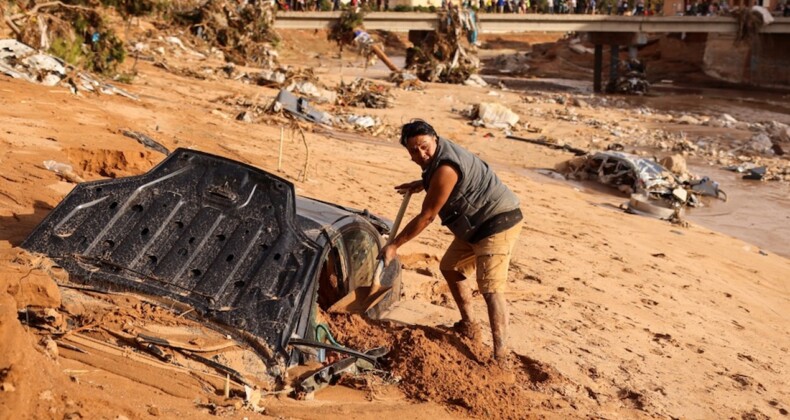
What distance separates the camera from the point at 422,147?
19.9 feet

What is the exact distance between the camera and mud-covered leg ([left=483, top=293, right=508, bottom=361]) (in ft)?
21.1

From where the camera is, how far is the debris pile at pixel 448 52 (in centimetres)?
3712

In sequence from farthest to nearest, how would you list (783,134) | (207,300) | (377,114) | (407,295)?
(783,134)
(377,114)
(407,295)
(207,300)

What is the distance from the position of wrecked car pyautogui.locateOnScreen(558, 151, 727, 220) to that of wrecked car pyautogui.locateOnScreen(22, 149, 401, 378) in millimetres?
12494

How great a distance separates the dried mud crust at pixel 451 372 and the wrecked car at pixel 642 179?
36.5 feet

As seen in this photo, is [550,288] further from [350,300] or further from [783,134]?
[783,134]

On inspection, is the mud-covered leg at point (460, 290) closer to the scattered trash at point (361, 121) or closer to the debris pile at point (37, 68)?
the debris pile at point (37, 68)

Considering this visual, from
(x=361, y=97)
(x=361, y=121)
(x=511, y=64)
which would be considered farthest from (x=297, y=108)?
(x=511, y=64)

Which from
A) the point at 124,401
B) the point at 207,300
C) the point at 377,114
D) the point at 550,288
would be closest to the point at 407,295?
the point at 550,288

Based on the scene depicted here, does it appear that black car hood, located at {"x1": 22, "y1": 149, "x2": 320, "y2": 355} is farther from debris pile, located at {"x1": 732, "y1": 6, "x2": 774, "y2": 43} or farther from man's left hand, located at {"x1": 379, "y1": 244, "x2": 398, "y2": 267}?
debris pile, located at {"x1": 732, "y1": 6, "x2": 774, "y2": 43}

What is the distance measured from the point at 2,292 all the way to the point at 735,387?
5572 mm

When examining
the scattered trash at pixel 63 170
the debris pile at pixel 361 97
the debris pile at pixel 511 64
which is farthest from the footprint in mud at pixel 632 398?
the debris pile at pixel 511 64

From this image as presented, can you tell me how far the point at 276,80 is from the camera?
2541 cm

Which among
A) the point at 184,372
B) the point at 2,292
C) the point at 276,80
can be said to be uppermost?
the point at 2,292
